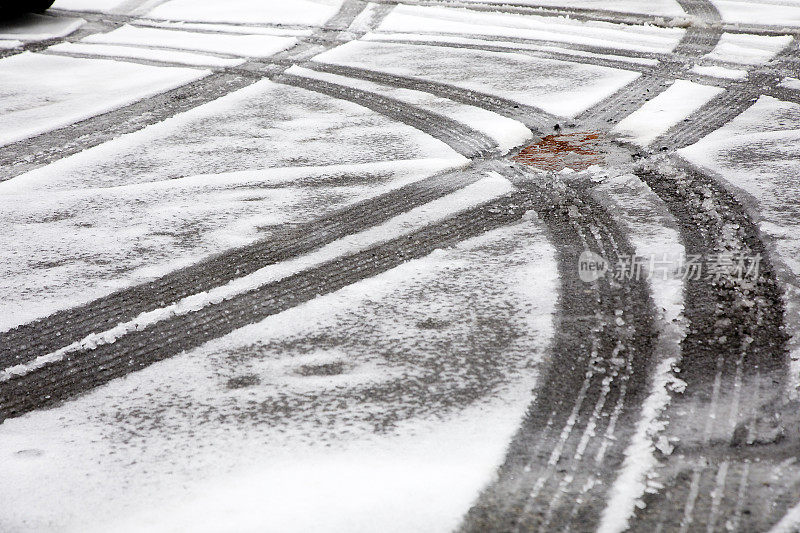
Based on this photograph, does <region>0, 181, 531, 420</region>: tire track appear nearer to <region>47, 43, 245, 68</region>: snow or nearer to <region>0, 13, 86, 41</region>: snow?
<region>47, 43, 245, 68</region>: snow

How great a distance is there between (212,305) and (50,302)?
758 mm

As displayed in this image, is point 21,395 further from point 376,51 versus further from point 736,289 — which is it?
point 376,51

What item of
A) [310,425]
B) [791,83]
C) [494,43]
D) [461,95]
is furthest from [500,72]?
[310,425]

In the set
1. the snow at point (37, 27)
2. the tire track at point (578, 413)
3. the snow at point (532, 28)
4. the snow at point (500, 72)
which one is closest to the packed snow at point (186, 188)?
the snow at point (500, 72)

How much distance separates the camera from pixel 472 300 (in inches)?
128

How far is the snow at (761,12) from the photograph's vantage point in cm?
770

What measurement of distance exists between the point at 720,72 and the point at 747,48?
0.89 metres

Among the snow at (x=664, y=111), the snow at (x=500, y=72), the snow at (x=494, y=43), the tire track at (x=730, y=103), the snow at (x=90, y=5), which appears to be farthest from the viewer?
the snow at (x=90, y=5)

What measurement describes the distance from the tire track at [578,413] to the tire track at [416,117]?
1.55 m

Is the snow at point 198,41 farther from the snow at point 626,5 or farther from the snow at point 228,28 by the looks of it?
the snow at point 626,5

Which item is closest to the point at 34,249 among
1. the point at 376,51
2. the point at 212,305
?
the point at 212,305

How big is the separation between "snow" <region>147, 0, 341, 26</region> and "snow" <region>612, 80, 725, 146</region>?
14.3 ft

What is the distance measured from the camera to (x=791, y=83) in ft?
19.4

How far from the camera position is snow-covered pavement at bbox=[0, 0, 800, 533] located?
7.49 feet
